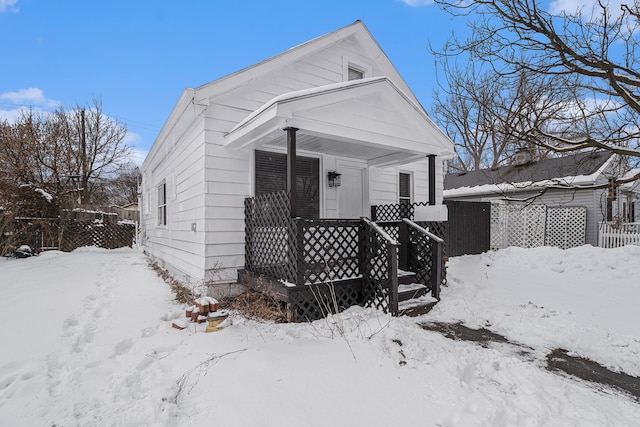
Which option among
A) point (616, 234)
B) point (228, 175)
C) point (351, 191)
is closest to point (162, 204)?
point (228, 175)

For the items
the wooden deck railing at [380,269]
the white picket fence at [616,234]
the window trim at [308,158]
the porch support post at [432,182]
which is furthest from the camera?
the white picket fence at [616,234]

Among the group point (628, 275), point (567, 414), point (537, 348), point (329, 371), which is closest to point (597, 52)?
point (628, 275)

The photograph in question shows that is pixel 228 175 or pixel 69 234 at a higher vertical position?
pixel 228 175

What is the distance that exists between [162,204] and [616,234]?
1402 centimetres

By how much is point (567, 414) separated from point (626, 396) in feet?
2.39

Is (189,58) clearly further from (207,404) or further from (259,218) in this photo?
(207,404)

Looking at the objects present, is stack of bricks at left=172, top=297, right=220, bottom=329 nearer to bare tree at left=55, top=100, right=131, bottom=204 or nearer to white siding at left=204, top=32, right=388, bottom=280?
white siding at left=204, top=32, right=388, bottom=280

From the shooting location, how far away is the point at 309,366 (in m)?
2.76

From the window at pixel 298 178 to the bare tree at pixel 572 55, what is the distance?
12.2ft

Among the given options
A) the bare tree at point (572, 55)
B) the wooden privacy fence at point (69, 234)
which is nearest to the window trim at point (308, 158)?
the bare tree at point (572, 55)

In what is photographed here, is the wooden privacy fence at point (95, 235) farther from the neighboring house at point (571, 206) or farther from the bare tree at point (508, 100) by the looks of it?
the neighboring house at point (571, 206)

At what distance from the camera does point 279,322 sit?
416cm

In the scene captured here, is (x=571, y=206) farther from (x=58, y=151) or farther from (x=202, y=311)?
(x=58, y=151)

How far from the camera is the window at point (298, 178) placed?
223 inches
